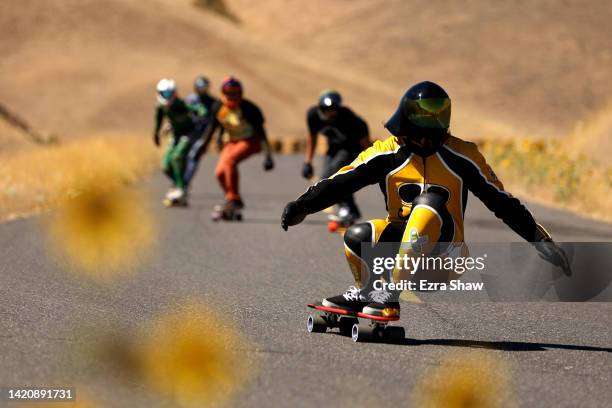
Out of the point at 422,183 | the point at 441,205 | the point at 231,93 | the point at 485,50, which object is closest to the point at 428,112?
the point at 422,183

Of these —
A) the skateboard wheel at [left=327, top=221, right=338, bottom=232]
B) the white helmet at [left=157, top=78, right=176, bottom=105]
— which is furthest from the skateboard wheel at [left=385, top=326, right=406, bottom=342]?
the white helmet at [left=157, top=78, right=176, bottom=105]

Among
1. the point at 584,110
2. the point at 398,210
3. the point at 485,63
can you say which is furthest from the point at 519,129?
the point at 398,210

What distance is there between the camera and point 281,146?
61.9 metres

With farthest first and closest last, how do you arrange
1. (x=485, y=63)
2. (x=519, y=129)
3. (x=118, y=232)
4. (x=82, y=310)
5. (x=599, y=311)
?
(x=485, y=63)
(x=519, y=129)
(x=118, y=232)
(x=599, y=311)
(x=82, y=310)

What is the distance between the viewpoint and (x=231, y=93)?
61.4 ft

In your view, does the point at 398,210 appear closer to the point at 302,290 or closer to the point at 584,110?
the point at 302,290

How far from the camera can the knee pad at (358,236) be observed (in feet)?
26.9

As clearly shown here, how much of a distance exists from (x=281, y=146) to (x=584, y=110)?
62361 mm

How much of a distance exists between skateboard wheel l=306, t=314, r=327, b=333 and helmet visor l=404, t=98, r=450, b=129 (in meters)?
1.38

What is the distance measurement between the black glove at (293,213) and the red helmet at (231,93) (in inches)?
416

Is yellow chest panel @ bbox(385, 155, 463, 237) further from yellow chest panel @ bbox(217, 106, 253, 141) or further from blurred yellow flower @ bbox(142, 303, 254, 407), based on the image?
yellow chest panel @ bbox(217, 106, 253, 141)

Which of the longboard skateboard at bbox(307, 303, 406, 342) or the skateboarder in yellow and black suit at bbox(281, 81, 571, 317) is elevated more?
the skateboarder in yellow and black suit at bbox(281, 81, 571, 317)

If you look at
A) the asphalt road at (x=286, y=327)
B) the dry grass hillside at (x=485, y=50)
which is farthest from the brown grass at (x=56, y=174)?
the dry grass hillside at (x=485, y=50)

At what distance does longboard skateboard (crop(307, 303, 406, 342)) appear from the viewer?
811cm
